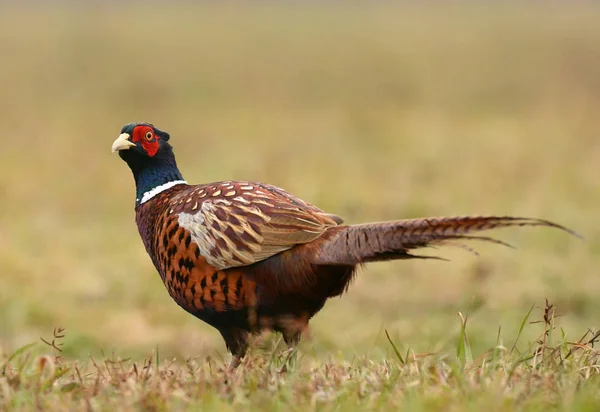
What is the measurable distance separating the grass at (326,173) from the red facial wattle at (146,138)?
984mm

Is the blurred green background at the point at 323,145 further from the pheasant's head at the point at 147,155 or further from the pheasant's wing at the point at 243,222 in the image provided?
the pheasant's head at the point at 147,155

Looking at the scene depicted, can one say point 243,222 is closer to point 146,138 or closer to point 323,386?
point 146,138

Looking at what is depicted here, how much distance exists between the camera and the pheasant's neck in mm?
4598

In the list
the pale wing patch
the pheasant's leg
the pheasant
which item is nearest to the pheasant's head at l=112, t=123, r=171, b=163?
the pheasant

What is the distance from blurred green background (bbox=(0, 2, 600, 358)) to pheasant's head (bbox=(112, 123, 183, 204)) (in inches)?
40.7

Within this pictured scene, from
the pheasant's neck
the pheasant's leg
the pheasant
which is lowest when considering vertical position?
the pheasant's leg

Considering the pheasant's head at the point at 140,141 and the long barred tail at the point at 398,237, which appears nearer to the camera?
the long barred tail at the point at 398,237

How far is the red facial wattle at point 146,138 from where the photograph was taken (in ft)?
15.1

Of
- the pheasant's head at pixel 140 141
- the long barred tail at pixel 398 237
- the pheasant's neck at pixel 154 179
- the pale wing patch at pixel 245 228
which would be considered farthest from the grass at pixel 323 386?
the pheasant's head at pixel 140 141

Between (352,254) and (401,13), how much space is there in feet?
91.8

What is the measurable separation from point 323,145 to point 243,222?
10.6 m

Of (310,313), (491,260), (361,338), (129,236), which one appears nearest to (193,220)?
(310,313)

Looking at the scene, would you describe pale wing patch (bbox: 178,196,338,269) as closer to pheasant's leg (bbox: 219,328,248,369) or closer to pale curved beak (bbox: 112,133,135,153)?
pheasant's leg (bbox: 219,328,248,369)

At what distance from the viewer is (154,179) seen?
4617 millimetres
